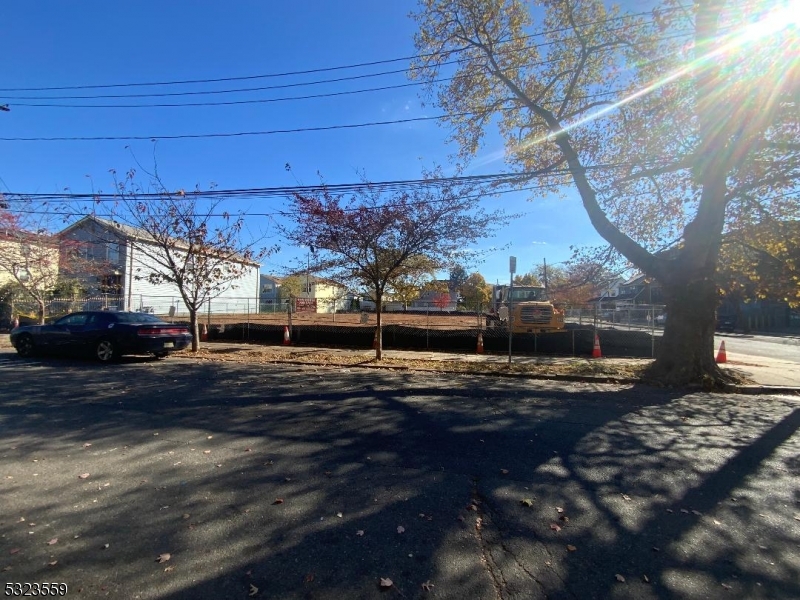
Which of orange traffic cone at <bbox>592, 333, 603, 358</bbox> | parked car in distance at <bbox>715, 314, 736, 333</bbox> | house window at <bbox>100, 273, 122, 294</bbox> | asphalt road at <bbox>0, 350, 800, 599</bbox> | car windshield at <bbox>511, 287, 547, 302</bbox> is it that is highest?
house window at <bbox>100, 273, 122, 294</bbox>

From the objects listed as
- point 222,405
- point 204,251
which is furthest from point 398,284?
point 222,405

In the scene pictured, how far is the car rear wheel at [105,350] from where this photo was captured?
39.3 ft

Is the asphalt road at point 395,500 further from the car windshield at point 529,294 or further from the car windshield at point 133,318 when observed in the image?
the car windshield at point 529,294

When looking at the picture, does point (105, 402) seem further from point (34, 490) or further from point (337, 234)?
point (337, 234)

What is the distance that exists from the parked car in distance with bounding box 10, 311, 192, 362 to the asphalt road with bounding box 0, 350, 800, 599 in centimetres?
475

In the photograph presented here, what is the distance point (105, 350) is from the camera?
472 inches

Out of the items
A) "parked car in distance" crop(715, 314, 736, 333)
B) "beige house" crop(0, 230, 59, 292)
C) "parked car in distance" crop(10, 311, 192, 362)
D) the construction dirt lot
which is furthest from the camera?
"parked car in distance" crop(715, 314, 736, 333)

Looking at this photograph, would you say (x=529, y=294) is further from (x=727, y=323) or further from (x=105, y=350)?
(x=727, y=323)

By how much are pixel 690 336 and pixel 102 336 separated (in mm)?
14667

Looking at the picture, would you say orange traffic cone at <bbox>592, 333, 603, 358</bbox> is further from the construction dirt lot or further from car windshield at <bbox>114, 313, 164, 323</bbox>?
car windshield at <bbox>114, 313, 164, 323</bbox>

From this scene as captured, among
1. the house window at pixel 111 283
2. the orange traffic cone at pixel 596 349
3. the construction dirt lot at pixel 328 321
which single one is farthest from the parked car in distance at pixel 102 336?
the house window at pixel 111 283

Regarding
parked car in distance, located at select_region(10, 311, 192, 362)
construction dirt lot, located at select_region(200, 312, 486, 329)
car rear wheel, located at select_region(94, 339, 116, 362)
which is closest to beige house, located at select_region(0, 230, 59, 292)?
construction dirt lot, located at select_region(200, 312, 486, 329)

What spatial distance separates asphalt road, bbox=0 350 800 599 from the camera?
2.70m

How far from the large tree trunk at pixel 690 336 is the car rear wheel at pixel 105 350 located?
13.7 metres
